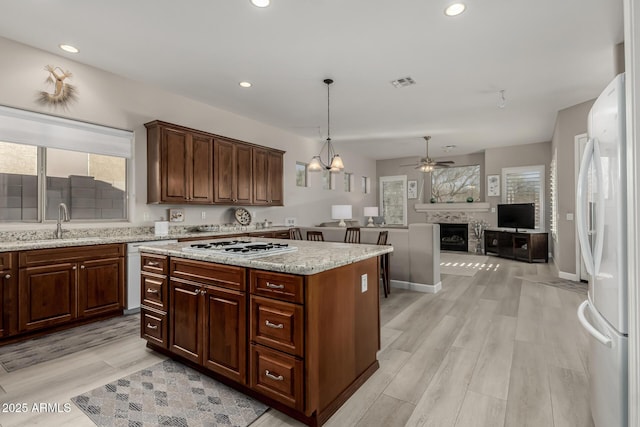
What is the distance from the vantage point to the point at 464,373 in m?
2.28

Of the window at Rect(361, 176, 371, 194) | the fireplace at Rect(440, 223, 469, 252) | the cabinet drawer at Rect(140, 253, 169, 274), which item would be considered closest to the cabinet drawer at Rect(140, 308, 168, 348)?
the cabinet drawer at Rect(140, 253, 169, 274)

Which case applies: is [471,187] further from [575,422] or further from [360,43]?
[575,422]

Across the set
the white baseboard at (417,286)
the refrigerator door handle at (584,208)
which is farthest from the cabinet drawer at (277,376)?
the white baseboard at (417,286)

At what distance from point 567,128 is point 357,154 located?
206 inches

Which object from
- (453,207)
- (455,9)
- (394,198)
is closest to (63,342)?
(455,9)

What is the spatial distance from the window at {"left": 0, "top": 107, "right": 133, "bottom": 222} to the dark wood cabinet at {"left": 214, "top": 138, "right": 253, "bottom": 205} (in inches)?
48.2

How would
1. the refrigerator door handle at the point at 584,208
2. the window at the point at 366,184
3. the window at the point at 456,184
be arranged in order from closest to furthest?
the refrigerator door handle at the point at 584,208
the window at the point at 456,184
the window at the point at 366,184

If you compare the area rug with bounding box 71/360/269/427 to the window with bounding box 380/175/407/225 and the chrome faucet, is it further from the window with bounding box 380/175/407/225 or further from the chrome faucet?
the window with bounding box 380/175/407/225

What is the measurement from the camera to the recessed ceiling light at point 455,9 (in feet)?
8.36

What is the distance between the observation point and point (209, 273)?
210 centimetres

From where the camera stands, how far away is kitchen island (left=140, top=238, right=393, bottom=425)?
167cm

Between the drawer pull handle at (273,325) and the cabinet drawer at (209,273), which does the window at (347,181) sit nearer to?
the cabinet drawer at (209,273)

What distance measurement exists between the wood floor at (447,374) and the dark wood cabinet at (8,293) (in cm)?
69

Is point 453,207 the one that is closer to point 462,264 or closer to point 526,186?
point 526,186
